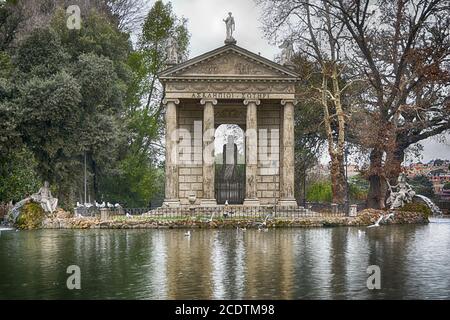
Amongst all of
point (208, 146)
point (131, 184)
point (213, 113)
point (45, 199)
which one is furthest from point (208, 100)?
point (131, 184)

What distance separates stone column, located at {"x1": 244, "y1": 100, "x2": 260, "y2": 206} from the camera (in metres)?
48.0

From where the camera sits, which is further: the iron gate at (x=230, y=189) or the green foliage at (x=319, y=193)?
the green foliage at (x=319, y=193)

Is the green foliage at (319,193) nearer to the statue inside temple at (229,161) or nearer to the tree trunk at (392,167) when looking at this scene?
the statue inside temple at (229,161)

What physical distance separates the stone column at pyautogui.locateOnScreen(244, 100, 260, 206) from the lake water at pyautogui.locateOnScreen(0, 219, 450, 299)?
46.7 feet

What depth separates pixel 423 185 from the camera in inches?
3091

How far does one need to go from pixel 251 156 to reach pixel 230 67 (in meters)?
6.20

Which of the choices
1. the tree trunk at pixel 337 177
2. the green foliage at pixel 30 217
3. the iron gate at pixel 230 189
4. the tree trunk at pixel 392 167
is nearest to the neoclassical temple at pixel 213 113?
the iron gate at pixel 230 189

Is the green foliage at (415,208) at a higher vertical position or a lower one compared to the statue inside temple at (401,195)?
Result: lower

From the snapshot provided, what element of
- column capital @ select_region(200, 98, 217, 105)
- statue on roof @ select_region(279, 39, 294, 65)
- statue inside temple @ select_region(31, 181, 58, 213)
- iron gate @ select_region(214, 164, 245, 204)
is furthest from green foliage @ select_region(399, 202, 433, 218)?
statue inside temple @ select_region(31, 181, 58, 213)

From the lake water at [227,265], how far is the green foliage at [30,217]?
7279 millimetres

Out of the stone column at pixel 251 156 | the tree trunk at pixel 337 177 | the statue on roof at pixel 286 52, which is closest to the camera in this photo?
the stone column at pixel 251 156

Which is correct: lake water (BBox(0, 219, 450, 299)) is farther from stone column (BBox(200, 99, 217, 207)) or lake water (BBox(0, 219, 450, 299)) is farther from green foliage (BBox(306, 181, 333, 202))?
green foliage (BBox(306, 181, 333, 202))

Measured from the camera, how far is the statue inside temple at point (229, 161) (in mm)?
52781

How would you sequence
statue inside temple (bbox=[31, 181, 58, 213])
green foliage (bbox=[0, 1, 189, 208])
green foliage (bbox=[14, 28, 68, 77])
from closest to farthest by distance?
statue inside temple (bbox=[31, 181, 58, 213])
green foliage (bbox=[0, 1, 189, 208])
green foliage (bbox=[14, 28, 68, 77])
